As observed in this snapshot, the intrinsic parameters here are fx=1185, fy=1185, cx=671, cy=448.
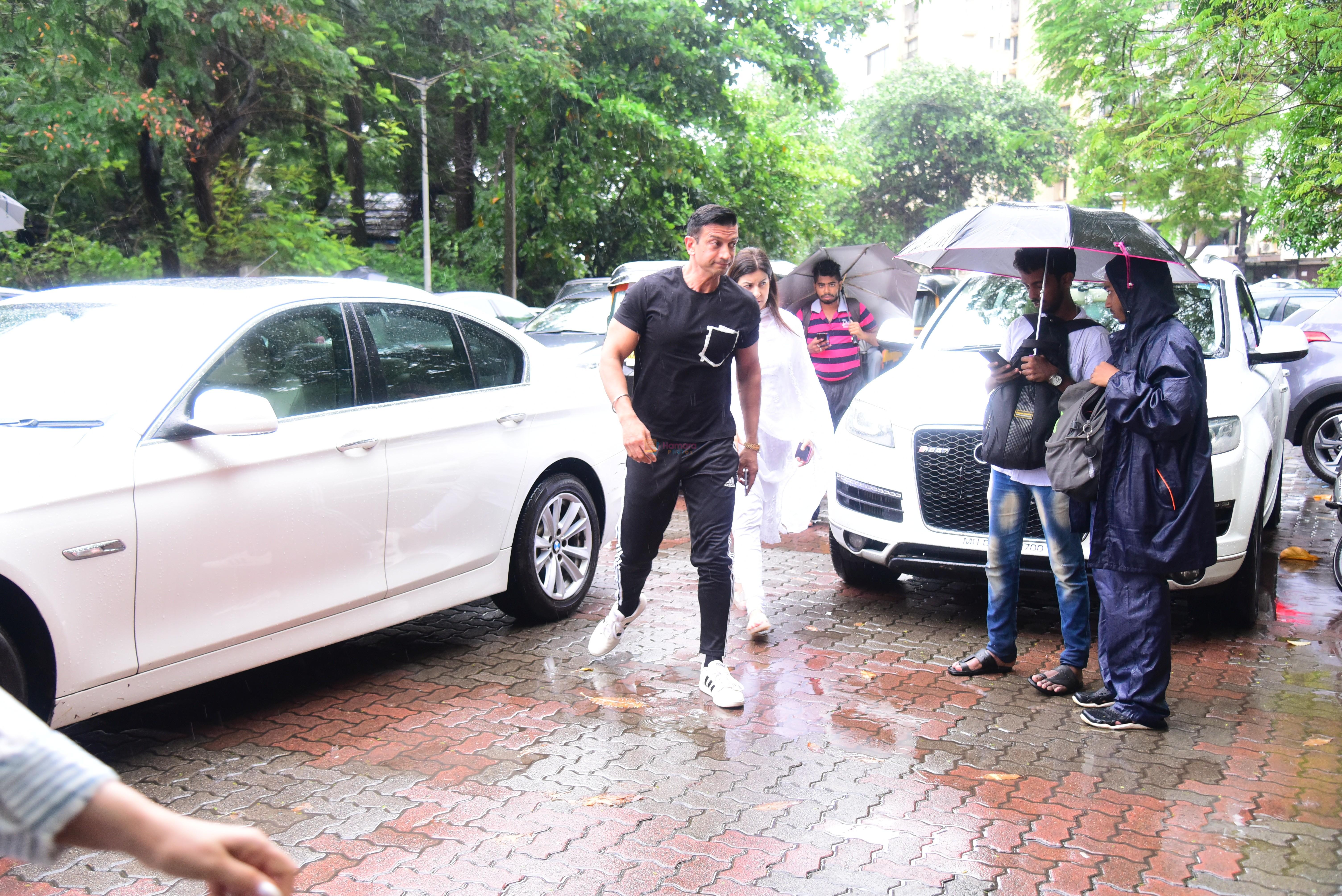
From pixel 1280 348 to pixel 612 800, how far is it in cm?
460

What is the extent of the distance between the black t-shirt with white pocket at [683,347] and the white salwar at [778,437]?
1086mm

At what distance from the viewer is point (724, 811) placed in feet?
12.3

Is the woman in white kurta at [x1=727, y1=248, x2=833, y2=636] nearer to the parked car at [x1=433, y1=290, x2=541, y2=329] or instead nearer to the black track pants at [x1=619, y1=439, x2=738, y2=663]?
the black track pants at [x1=619, y1=439, x2=738, y2=663]

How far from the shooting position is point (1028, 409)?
4.86 meters

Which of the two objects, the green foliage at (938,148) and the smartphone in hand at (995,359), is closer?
the smartphone in hand at (995,359)

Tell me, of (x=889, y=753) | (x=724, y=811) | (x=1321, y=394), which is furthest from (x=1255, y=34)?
(x=724, y=811)

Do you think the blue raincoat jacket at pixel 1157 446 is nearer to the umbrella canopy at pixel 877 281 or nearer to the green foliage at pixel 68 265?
the umbrella canopy at pixel 877 281

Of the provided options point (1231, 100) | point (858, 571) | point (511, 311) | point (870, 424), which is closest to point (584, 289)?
point (511, 311)

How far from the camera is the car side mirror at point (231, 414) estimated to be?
3.94m

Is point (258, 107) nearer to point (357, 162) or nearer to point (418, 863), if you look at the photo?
point (357, 162)

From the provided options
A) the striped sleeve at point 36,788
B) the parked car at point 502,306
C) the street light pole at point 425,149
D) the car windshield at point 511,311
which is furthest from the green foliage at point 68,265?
the striped sleeve at point 36,788

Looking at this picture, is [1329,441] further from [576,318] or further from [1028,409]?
[1028,409]

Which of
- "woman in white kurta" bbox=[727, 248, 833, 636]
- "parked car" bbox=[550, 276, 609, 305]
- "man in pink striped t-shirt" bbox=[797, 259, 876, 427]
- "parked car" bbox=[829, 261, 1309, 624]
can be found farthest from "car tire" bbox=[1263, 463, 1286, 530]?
"parked car" bbox=[550, 276, 609, 305]

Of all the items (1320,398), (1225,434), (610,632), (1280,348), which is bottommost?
(610,632)
